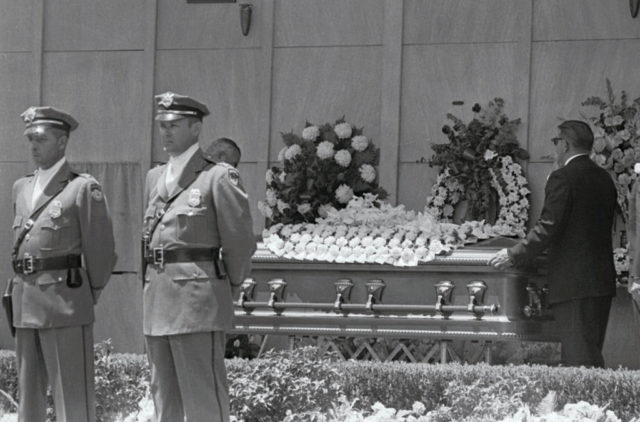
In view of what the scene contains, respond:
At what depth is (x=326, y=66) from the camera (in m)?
12.9

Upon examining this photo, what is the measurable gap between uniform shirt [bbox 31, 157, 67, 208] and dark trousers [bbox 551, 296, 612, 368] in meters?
3.84

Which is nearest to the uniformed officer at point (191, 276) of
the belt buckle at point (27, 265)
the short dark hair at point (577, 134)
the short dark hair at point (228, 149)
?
the belt buckle at point (27, 265)

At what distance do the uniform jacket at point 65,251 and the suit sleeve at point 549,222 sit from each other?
3.14 m

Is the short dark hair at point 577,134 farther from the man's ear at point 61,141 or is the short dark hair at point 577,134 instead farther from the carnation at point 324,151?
the man's ear at point 61,141

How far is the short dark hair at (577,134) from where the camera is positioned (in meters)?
10.1

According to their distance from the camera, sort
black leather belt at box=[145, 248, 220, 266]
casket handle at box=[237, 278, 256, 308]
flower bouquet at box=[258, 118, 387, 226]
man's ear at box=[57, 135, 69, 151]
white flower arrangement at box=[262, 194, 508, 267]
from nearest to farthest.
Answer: black leather belt at box=[145, 248, 220, 266] < man's ear at box=[57, 135, 69, 151] < white flower arrangement at box=[262, 194, 508, 267] < casket handle at box=[237, 278, 256, 308] < flower bouquet at box=[258, 118, 387, 226]

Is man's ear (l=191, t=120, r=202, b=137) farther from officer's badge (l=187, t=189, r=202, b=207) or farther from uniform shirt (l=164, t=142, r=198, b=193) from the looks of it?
officer's badge (l=187, t=189, r=202, b=207)

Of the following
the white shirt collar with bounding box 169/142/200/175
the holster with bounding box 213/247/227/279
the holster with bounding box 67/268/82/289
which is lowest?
the holster with bounding box 67/268/82/289

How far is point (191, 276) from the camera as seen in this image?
7.16m

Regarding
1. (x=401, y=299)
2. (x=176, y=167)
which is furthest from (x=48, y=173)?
(x=401, y=299)

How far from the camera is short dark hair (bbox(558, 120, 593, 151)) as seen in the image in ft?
33.1

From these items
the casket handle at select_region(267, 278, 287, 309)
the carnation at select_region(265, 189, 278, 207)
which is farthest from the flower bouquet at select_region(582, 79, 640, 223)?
the casket handle at select_region(267, 278, 287, 309)

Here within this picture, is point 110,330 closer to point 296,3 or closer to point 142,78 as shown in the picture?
point 142,78

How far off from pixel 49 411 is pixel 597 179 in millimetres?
4176
